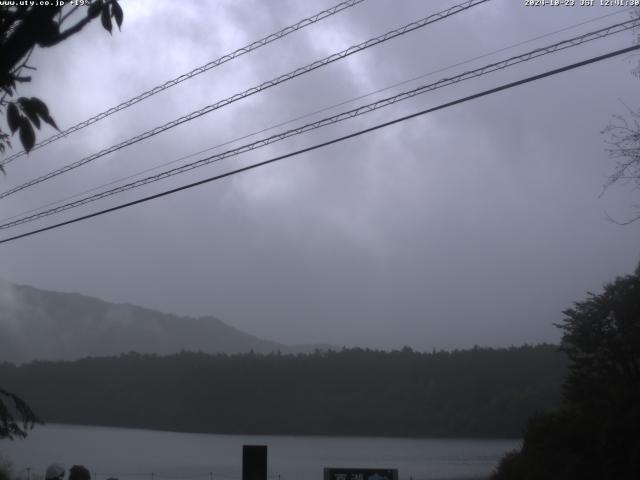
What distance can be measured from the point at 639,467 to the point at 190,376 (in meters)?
78.3

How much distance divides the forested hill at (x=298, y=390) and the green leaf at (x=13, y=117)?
69309 millimetres

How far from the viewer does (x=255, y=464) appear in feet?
34.3

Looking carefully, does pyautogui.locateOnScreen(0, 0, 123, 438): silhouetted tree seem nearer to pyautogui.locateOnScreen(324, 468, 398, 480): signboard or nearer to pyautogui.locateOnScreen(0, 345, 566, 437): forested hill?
pyautogui.locateOnScreen(324, 468, 398, 480): signboard

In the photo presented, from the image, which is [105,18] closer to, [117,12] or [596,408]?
[117,12]

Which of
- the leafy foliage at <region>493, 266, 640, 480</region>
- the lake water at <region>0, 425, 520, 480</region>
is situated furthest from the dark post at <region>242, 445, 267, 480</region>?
the lake water at <region>0, 425, 520, 480</region>

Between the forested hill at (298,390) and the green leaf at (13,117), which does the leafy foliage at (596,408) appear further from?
the forested hill at (298,390)

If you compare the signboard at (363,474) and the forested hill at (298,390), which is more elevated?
the forested hill at (298,390)

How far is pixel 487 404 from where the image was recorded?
238 ft

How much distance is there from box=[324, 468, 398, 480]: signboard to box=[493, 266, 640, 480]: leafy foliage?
34.7 feet

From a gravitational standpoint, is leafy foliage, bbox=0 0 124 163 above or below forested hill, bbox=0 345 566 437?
below

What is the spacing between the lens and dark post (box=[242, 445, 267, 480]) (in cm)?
1042

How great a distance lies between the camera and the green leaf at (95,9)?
404 centimetres

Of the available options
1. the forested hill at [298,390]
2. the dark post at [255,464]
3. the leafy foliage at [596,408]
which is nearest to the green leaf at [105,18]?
the dark post at [255,464]

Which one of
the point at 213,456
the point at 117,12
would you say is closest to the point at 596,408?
the point at 117,12
